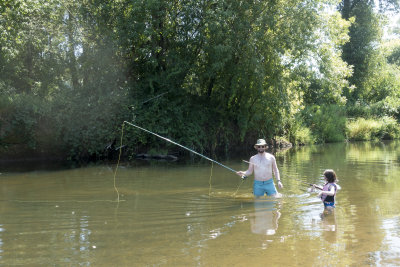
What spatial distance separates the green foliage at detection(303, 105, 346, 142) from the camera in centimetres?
2967

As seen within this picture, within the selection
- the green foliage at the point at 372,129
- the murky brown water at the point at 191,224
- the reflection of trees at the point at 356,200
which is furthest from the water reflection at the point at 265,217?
the green foliage at the point at 372,129

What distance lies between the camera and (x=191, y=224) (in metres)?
7.33

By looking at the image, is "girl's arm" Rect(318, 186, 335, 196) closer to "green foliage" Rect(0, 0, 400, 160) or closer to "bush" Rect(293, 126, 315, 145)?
"green foliage" Rect(0, 0, 400, 160)

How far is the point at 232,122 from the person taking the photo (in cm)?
2303

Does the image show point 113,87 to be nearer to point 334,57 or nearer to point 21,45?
point 21,45

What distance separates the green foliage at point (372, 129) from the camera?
32.0 m

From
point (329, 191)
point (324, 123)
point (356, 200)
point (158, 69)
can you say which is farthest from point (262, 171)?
point (324, 123)

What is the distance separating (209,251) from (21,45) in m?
19.4

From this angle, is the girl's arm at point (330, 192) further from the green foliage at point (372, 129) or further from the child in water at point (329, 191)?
the green foliage at point (372, 129)

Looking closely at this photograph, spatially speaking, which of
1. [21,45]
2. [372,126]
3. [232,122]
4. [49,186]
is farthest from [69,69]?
[372,126]

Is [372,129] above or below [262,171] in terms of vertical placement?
above

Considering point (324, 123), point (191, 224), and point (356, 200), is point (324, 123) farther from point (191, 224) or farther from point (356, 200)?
point (191, 224)

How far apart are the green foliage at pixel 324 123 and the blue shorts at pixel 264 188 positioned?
68.2 ft

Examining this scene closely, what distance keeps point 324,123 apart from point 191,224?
2447 cm
